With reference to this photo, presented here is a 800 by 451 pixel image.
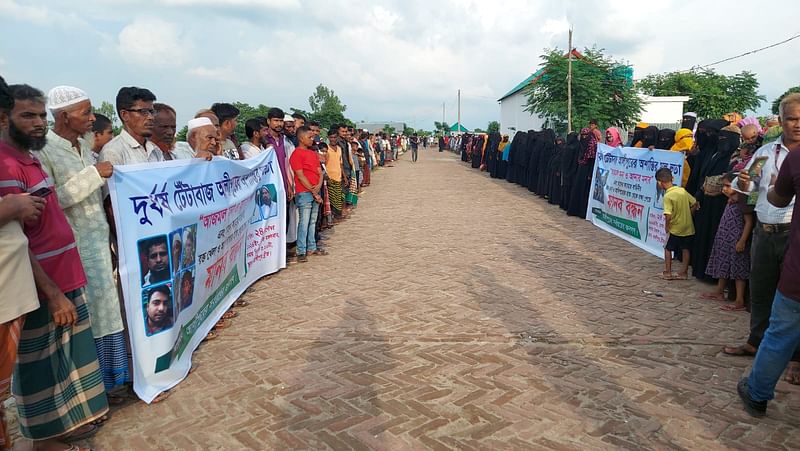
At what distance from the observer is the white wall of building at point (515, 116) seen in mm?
47756

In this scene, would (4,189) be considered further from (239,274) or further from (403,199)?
(403,199)

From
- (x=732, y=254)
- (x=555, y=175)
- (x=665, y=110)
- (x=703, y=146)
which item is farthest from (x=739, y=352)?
(x=665, y=110)

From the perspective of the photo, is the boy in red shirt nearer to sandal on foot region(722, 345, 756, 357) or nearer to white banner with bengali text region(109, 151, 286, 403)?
white banner with bengali text region(109, 151, 286, 403)

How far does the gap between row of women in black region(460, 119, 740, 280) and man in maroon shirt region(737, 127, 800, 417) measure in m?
2.87

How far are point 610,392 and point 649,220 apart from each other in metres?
5.01

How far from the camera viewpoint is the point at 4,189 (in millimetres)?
2338

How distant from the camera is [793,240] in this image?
113 inches

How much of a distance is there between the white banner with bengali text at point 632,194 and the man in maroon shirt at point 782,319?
4.30 meters

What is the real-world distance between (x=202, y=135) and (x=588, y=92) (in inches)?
842

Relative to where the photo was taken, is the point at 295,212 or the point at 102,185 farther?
the point at 295,212

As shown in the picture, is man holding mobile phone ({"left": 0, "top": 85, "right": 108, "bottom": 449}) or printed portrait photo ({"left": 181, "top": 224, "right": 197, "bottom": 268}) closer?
man holding mobile phone ({"left": 0, "top": 85, "right": 108, "bottom": 449})

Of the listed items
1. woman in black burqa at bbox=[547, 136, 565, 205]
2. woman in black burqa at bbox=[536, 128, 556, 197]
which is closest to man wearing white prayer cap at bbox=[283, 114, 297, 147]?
woman in black burqa at bbox=[547, 136, 565, 205]

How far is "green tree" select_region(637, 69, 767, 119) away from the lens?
4338 cm

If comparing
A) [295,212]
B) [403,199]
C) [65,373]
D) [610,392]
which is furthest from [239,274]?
[403,199]
